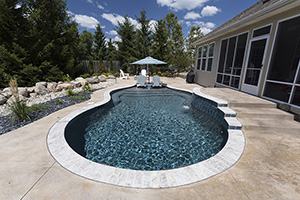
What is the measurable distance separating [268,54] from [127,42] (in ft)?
57.2

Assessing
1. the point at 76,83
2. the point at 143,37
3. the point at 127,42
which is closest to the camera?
the point at 76,83

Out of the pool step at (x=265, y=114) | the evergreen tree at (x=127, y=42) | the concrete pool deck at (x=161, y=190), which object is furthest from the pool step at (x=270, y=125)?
the evergreen tree at (x=127, y=42)

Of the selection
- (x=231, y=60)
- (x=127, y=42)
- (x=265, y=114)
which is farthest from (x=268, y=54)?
(x=127, y=42)

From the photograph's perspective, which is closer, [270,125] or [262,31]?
[270,125]

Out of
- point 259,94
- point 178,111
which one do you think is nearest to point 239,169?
point 178,111

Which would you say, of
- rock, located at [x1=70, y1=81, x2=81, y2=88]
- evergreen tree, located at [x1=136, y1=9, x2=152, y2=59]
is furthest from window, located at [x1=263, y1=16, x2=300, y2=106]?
evergreen tree, located at [x1=136, y1=9, x2=152, y2=59]

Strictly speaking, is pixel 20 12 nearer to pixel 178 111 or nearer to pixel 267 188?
pixel 178 111

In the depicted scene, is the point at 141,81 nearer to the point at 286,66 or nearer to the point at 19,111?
the point at 19,111

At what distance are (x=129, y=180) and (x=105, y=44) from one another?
29244 mm

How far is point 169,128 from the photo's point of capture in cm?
432

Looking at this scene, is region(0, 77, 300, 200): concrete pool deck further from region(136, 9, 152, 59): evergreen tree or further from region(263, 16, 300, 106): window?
region(136, 9, 152, 59): evergreen tree

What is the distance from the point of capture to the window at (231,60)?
659cm

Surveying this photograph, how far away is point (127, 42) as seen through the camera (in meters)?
19.2

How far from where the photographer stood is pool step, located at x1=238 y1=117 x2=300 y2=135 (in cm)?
340
